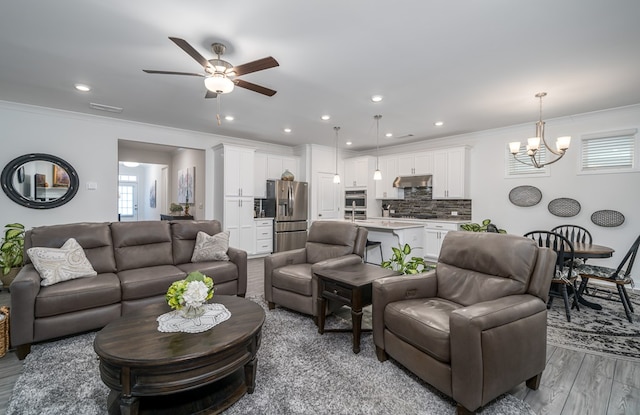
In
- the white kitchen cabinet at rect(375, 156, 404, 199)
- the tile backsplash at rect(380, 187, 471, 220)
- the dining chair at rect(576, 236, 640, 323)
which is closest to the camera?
the dining chair at rect(576, 236, 640, 323)

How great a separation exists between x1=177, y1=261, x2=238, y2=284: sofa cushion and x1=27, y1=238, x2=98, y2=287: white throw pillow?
2.95ft

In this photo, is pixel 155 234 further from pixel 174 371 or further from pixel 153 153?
pixel 153 153

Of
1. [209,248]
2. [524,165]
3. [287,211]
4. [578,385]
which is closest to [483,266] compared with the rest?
[578,385]

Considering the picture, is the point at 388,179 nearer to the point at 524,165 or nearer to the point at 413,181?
the point at 413,181

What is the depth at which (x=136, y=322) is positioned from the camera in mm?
1940

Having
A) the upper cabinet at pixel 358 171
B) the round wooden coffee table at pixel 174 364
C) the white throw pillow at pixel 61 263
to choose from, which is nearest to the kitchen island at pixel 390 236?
the upper cabinet at pixel 358 171

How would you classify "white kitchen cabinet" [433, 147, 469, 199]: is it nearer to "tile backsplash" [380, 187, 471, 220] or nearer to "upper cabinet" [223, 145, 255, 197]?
"tile backsplash" [380, 187, 471, 220]

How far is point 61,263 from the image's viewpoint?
275 cm

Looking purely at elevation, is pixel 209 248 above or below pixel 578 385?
above

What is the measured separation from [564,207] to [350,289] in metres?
4.45

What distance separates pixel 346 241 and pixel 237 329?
1861 mm

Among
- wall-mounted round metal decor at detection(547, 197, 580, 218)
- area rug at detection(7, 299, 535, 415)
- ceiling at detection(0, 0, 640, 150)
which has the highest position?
ceiling at detection(0, 0, 640, 150)

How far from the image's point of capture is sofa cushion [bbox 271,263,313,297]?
2.97 meters

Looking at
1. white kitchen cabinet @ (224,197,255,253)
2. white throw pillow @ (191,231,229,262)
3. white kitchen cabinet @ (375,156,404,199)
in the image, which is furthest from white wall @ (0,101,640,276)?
white throw pillow @ (191,231,229,262)
